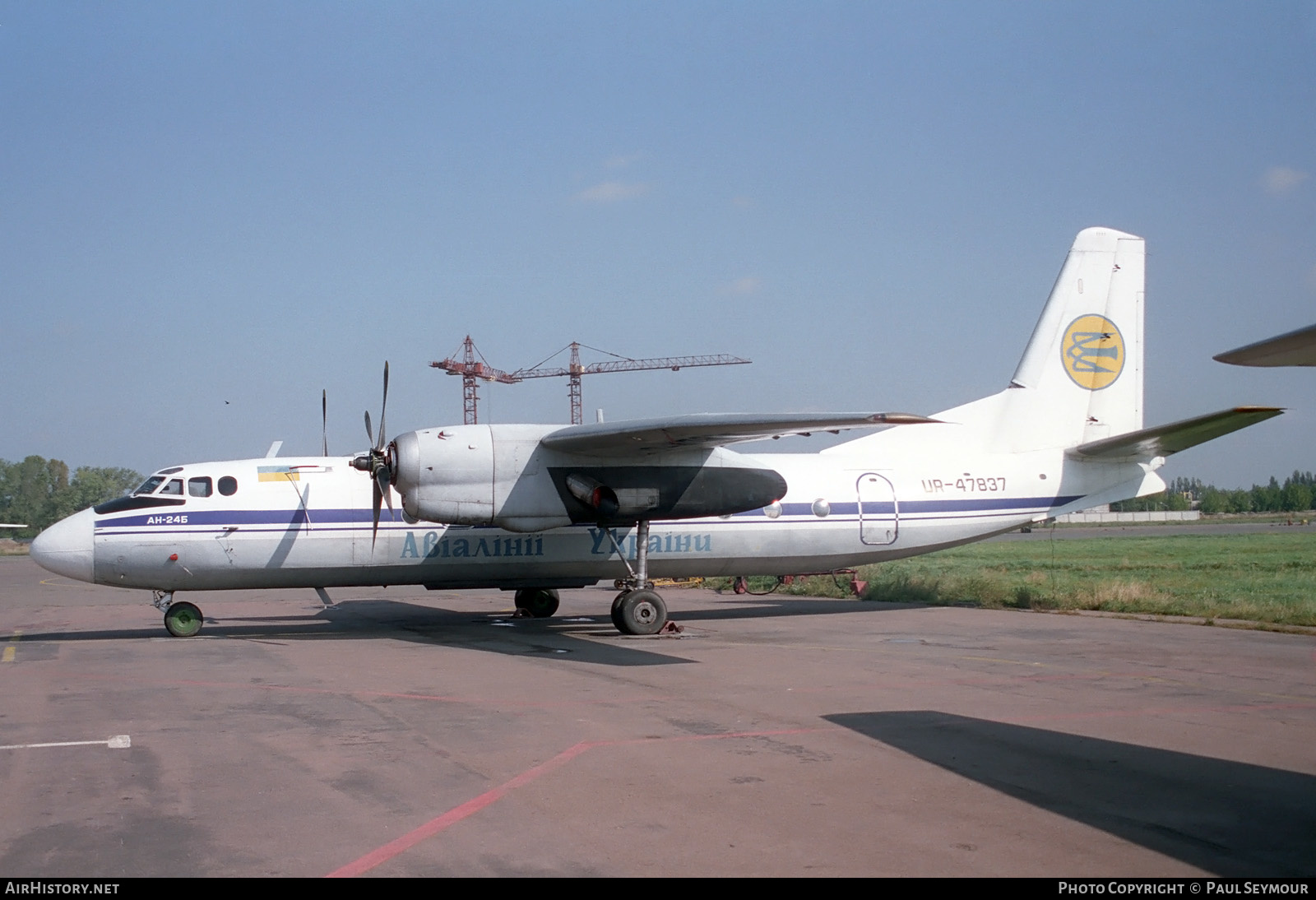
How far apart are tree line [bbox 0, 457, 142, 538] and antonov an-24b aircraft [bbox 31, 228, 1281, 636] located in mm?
97711

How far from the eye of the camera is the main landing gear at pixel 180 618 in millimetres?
17609

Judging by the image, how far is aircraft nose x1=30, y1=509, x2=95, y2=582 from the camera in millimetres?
16500

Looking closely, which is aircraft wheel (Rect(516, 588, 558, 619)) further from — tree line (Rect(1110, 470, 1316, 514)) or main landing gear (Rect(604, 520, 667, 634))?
tree line (Rect(1110, 470, 1316, 514))

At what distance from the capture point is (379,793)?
7211 millimetres

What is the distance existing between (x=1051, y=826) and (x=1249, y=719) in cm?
447

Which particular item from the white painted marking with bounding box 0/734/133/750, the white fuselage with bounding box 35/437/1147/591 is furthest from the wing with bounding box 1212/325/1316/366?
the white fuselage with bounding box 35/437/1147/591

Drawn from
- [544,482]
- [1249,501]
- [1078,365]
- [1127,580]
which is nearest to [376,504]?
[544,482]

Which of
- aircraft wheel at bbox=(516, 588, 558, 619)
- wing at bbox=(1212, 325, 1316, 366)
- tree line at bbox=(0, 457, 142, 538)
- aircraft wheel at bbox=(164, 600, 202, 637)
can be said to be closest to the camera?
wing at bbox=(1212, 325, 1316, 366)

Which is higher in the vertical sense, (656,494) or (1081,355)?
(1081,355)

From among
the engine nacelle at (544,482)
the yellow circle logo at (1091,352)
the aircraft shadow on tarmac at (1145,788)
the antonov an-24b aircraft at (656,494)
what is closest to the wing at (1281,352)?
the aircraft shadow on tarmac at (1145,788)

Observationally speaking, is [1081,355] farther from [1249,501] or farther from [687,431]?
[1249,501]

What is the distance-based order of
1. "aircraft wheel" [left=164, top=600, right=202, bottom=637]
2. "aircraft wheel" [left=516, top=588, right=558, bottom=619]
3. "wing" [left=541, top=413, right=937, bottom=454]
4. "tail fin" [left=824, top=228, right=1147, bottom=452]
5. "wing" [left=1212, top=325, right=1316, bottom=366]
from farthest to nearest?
"aircraft wheel" [left=516, top=588, right=558, bottom=619]
"tail fin" [left=824, top=228, right=1147, bottom=452]
"aircraft wheel" [left=164, top=600, right=202, bottom=637]
"wing" [left=541, top=413, right=937, bottom=454]
"wing" [left=1212, top=325, right=1316, bottom=366]

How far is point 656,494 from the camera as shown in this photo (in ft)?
55.3

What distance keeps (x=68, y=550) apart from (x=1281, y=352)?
17.0 meters
